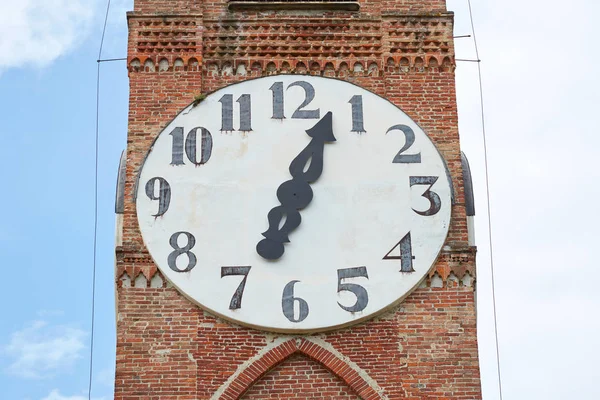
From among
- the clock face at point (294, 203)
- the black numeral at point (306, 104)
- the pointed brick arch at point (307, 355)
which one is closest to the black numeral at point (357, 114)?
the clock face at point (294, 203)

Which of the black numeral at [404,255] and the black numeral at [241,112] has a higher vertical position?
the black numeral at [241,112]

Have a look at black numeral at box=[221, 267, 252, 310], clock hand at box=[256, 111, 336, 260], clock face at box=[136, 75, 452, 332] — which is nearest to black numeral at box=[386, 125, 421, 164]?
clock face at box=[136, 75, 452, 332]

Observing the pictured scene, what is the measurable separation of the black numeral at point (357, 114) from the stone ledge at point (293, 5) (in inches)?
49.9

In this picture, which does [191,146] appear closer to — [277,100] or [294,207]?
[277,100]

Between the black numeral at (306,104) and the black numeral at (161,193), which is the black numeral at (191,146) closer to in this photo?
the black numeral at (161,193)

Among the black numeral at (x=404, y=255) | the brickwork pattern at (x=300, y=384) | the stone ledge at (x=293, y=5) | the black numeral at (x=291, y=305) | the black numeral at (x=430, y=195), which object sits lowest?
the brickwork pattern at (x=300, y=384)

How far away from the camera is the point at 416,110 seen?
18.0m

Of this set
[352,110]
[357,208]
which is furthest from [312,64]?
[357,208]

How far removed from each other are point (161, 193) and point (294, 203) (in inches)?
58.1

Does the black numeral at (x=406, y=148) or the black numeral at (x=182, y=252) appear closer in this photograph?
the black numeral at (x=182, y=252)

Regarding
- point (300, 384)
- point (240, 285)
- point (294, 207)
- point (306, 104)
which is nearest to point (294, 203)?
point (294, 207)

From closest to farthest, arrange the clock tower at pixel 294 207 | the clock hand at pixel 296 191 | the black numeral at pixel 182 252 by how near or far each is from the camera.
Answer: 1. the clock tower at pixel 294 207
2. the black numeral at pixel 182 252
3. the clock hand at pixel 296 191

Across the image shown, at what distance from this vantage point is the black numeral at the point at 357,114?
17.8m

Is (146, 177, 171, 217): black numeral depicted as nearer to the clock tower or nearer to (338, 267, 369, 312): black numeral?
the clock tower
